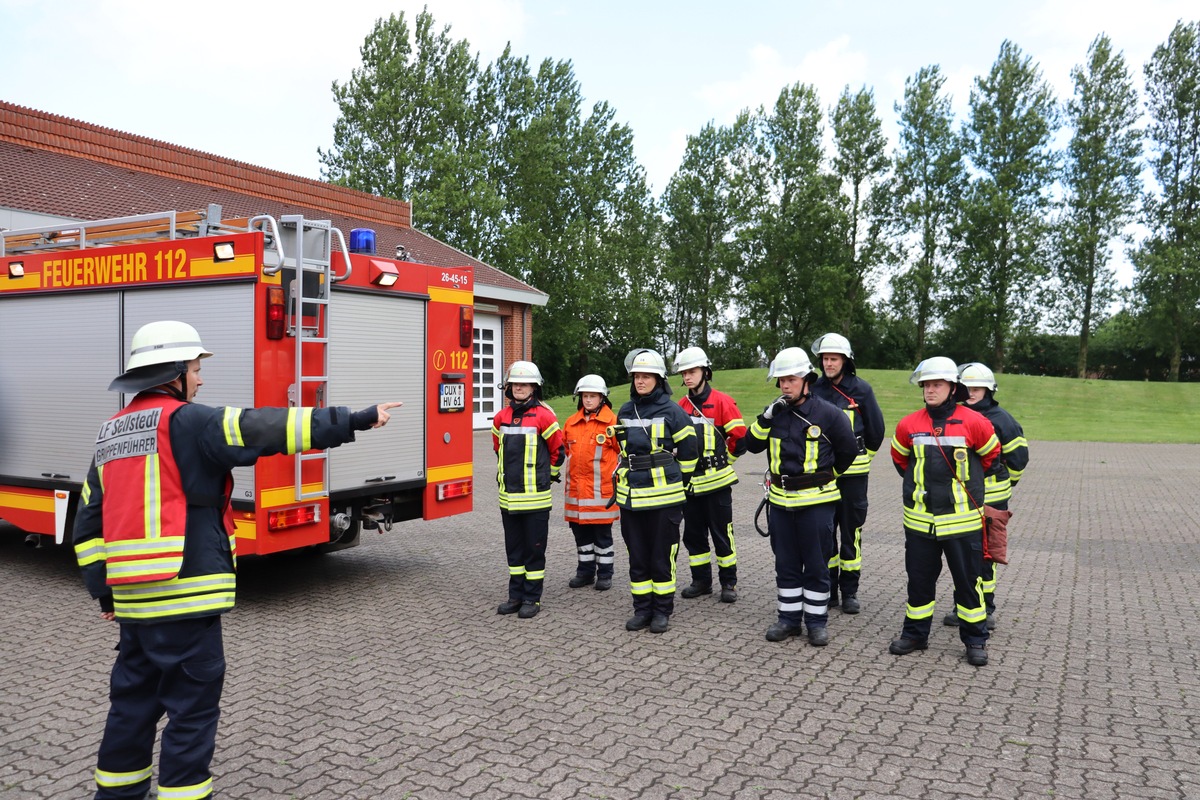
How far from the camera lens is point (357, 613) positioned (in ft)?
20.7

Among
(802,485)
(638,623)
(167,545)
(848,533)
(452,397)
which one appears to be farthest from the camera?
(452,397)

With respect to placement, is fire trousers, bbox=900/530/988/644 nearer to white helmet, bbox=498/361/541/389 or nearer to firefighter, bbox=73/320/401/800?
white helmet, bbox=498/361/541/389

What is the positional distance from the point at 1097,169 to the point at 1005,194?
4.49 meters

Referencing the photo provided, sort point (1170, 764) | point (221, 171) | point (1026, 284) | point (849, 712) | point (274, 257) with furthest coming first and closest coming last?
point (1026, 284) < point (221, 171) < point (274, 257) < point (849, 712) < point (1170, 764)

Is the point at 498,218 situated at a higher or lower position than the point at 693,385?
higher

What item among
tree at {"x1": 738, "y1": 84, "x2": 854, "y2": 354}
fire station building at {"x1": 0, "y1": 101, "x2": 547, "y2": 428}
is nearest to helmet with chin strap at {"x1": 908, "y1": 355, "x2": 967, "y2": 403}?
fire station building at {"x1": 0, "y1": 101, "x2": 547, "y2": 428}

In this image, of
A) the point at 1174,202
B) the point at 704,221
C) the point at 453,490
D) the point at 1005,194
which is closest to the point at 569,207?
the point at 704,221

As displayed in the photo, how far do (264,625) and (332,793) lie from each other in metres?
2.70

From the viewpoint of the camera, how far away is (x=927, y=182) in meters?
42.4

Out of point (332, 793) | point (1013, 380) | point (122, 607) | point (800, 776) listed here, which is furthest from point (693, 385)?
point (1013, 380)

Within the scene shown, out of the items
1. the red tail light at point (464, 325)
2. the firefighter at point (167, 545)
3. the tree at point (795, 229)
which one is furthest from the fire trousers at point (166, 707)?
the tree at point (795, 229)

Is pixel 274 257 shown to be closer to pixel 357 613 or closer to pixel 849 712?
pixel 357 613

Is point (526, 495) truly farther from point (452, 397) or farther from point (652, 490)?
point (452, 397)

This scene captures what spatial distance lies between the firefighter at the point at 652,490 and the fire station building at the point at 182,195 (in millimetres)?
13267
